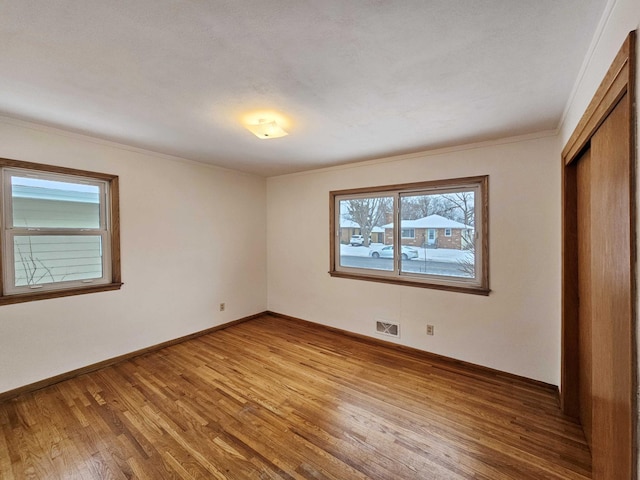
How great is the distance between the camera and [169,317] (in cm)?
357

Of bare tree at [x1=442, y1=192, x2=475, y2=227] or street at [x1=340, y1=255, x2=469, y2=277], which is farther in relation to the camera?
street at [x1=340, y1=255, x2=469, y2=277]

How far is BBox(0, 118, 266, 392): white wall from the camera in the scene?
255cm

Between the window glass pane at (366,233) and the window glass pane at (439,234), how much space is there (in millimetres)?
218

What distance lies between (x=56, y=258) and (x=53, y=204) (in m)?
0.53

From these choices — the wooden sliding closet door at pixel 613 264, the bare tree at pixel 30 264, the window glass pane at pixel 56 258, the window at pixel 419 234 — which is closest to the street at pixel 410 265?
the window at pixel 419 234

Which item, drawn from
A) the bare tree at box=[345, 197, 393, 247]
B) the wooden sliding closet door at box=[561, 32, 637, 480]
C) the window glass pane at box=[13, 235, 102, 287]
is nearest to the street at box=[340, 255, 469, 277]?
the bare tree at box=[345, 197, 393, 247]

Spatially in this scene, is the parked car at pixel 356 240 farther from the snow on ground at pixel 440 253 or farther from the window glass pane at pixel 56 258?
the window glass pane at pixel 56 258

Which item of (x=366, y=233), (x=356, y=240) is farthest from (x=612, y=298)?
(x=356, y=240)

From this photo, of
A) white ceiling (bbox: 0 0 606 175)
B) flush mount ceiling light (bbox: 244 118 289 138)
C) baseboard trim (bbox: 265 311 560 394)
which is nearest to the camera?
white ceiling (bbox: 0 0 606 175)

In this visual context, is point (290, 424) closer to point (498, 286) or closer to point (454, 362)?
point (454, 362)

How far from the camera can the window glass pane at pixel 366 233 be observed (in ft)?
12.1

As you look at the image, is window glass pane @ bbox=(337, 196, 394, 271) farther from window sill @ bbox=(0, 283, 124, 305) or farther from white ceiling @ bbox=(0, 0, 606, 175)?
window sill @ bbox=(0, 283, 124, 305)

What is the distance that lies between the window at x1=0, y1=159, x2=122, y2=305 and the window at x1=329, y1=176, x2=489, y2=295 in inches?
107

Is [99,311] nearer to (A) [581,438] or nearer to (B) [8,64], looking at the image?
(B) [8,64]
